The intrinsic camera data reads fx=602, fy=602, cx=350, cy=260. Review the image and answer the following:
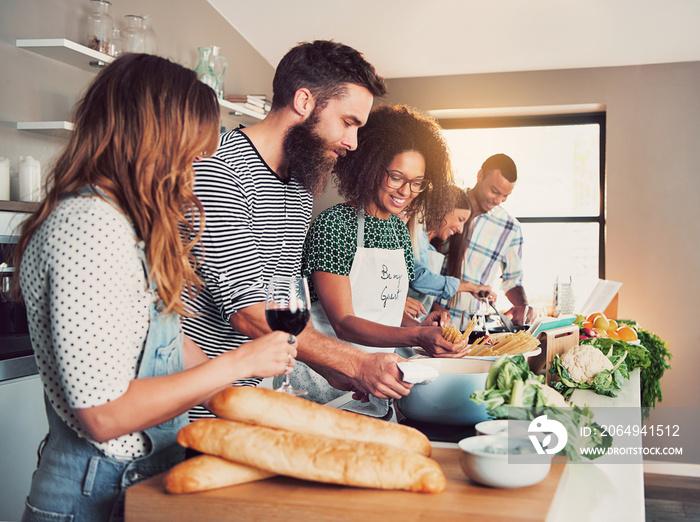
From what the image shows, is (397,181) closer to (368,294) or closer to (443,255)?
(368,294)

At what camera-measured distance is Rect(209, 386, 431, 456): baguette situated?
87cm

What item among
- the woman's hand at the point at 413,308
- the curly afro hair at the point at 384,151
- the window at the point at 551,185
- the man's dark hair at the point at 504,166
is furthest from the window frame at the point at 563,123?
the curly afro hair at the point at 384,151

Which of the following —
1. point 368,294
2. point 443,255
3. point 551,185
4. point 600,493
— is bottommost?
point 600,493

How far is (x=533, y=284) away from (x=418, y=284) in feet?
9.28

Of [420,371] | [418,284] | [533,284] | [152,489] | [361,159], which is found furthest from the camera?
[533,284]

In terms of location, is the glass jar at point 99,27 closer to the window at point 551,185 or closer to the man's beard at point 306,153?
the man's beard at point 306,153

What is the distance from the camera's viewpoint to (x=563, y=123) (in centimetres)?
546

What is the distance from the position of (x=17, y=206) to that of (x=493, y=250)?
9.72ft

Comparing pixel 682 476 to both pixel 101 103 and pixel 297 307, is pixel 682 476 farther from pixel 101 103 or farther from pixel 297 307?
pixel 101 103

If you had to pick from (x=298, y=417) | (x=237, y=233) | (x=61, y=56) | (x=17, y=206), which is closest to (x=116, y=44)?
(x=61, y=56)

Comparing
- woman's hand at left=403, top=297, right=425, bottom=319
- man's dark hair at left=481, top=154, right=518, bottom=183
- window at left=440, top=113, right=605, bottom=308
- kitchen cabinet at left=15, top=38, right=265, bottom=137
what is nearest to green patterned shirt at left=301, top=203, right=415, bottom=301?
woman's hand at left=403, top=297, right=425, bottom=319

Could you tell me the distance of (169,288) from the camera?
3.19ft

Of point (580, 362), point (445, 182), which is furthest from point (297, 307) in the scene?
point (445, 182)

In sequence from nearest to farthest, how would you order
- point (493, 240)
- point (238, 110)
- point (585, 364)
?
point (585, 364) → point (238, 110) → point (493, 240)
